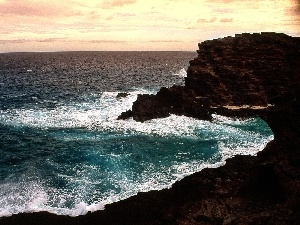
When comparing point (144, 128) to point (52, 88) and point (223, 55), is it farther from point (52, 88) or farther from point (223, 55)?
point (52, 88)

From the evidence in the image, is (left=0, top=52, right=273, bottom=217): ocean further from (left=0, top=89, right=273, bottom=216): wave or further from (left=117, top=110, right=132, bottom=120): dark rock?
(left=117, top=110, right=132, bottom=120): dark rock

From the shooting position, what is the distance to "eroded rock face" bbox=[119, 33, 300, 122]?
46625 mm

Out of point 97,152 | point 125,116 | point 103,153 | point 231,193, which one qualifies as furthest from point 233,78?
point 231,193

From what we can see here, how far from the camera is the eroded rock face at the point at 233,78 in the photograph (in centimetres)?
4662

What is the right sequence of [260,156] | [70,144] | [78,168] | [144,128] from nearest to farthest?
[260,156]
[78,168]
[70,144]
[144,128]

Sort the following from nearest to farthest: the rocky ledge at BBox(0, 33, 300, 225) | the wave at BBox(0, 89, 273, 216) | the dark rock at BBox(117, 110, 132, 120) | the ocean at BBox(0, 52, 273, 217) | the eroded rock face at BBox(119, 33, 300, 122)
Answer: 1. the rocky ledge at BBox(0, 33, 300, 225)
2. the wave at BBox(0, 89, 273, 216)
3. the ocean at BBox(0, 52, 273, 217)
4. the dark rock at BBox(117, 110, 132, 120)
5. the eroded rock face at BBox(119, 33, 300, 122)

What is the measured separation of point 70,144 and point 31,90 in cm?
4340

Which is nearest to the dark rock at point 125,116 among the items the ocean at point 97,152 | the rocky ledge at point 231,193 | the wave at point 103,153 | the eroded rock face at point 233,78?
the rocky ledge at point 231,193

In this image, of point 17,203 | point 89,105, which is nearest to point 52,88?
point 89,105

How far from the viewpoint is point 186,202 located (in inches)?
858

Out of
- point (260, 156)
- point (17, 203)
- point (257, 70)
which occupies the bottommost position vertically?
point (17, 203)

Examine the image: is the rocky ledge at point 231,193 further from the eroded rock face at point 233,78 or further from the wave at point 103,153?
the wave at point 103,153

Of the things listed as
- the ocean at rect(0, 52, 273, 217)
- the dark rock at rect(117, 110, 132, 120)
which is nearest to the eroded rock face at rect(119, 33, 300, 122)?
the dark rock at rect(117, 110, 132, 120)

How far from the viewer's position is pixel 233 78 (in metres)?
49.9
